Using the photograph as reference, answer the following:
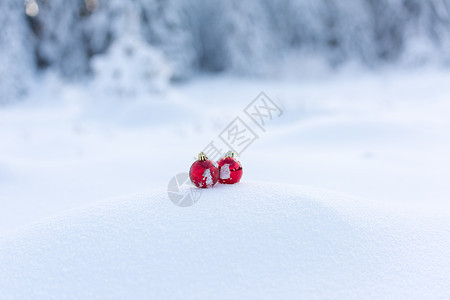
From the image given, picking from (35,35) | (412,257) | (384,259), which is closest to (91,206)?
(384,259)

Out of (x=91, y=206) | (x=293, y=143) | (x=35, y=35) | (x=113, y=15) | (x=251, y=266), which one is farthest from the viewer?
(x=113, y=15)

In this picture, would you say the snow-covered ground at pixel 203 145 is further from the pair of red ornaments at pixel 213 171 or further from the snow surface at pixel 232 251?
the pair of red ornaments at pixel 213 171

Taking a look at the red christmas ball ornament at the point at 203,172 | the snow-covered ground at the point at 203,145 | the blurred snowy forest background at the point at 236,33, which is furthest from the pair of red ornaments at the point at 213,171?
the blurred snowy forest background at the point at 236,33

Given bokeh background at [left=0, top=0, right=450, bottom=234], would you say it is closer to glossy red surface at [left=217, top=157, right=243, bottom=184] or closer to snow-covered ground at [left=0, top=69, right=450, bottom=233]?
snow-covered ground at [left=0, top=69, right=450, bottom=233]

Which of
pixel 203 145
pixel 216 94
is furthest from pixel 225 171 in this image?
pixel 216 94

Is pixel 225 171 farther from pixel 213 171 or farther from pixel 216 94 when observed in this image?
pixel 216 94

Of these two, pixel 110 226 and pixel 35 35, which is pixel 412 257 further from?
pixel 35 35
